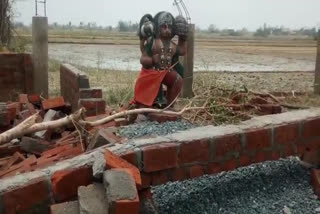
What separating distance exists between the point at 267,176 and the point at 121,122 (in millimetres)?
1807

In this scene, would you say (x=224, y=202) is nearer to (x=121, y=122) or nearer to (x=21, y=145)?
(x=121, y=122)

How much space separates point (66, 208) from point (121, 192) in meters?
0.41

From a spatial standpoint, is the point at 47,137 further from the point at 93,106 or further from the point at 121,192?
the point at 121,192

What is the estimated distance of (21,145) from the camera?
4922 millimetres

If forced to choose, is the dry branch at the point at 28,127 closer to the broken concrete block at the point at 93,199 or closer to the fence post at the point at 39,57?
the broken concrete block at the point at 93,199

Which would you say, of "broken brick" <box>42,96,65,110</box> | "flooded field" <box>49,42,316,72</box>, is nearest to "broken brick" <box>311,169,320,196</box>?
"broken brick" <box>42,96,65,110</box>

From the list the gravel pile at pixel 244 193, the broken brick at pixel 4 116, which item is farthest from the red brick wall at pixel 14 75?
the gravel pile at pixel 244 193

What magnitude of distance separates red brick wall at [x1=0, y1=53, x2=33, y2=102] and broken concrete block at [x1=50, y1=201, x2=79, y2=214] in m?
6.30

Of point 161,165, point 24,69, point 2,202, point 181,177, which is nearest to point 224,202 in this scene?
point 181,177

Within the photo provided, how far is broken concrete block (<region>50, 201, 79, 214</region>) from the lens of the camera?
9.04ft

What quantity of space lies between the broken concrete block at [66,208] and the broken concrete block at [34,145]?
6.96 ft

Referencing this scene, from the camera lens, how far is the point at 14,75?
8.77 metres

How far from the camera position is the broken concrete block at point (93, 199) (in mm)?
2648

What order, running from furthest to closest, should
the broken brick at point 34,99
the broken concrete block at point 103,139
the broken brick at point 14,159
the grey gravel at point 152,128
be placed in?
the broken brick at point 34,99
the broken brick at point 14,159
the grey gravel at point 152,128
the broken concrete block at point 103,139
